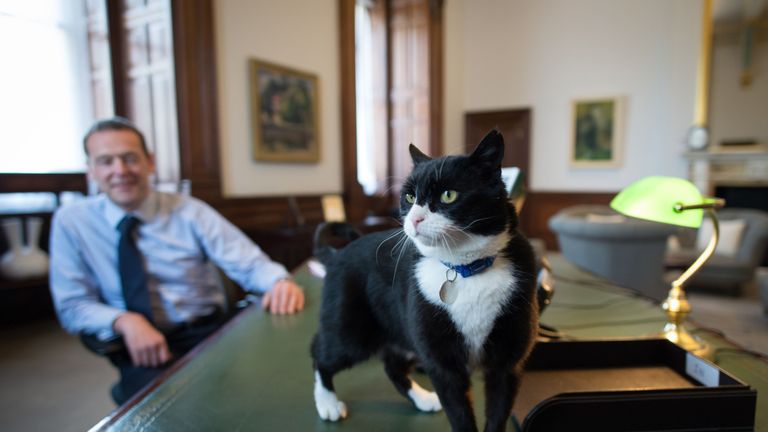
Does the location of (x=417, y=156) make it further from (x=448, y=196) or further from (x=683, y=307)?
(x=683, y=307)

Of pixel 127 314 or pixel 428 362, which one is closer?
pixel 428 362

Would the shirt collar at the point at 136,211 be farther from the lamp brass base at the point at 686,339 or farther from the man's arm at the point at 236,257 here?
the lamp brass base at the point at 686,339

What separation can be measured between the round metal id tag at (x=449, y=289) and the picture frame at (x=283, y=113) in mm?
3194

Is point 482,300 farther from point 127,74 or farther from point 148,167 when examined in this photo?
point 127,74

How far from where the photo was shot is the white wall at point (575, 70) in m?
5.60

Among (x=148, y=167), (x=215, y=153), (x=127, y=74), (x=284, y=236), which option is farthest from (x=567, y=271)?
(x=127, y=74)

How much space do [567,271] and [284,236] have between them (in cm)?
226

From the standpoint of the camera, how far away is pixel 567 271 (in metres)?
1.95

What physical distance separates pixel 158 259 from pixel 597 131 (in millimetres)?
6287

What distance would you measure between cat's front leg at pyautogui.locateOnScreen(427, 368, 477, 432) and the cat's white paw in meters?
0.17

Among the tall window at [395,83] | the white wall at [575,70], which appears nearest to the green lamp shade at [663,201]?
the tall window at [395,83]

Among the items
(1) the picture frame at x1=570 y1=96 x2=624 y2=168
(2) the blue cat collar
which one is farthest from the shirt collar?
(1) the picture frame at x1=570 y1=96 x2=624 y2=168

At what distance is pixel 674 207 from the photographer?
91 centimetres

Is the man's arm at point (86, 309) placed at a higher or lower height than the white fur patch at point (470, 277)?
lower
